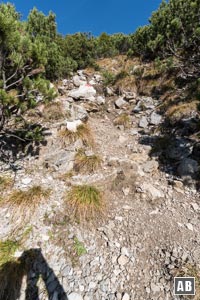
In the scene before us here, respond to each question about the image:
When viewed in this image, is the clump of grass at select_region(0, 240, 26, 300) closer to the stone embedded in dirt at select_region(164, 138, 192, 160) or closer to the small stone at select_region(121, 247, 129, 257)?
the small stone at select_region(121, 247, 129, 257)

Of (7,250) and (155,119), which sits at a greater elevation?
(155,119)

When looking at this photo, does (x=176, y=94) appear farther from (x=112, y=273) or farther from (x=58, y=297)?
(x=58, y=297)

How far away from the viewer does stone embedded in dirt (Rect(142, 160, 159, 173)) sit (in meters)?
5.36

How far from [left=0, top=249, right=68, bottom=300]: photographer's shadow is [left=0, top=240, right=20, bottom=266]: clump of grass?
0.30 feet

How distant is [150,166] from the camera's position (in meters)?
5.44

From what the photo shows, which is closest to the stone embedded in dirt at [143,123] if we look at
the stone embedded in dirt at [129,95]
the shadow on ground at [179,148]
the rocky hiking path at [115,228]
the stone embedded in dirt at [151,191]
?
the shadow on ground at [179,148]

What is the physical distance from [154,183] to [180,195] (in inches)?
25.6

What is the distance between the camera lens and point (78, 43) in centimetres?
1182

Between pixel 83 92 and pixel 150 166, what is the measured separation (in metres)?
5.40

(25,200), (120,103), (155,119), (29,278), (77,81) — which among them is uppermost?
(77,81)

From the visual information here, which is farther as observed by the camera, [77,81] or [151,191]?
[77,81]

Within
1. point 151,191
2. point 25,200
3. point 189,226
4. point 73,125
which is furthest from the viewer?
point 73,125

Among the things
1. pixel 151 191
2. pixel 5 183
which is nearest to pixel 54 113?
pixel 5 183

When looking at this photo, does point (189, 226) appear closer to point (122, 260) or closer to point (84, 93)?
point (122, 260)
